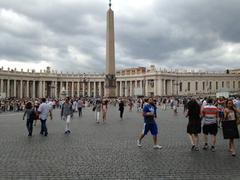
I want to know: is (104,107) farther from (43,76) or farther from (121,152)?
(43,76)

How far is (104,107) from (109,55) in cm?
2371

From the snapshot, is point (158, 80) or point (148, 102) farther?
point (158, 80)

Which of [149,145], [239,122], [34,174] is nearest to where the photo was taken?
[34,174]

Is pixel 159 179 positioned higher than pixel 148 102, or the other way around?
pixel 148 102

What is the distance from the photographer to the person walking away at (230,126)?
31.3 ft

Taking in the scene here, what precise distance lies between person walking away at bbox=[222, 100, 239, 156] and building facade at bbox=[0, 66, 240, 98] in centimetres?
10041

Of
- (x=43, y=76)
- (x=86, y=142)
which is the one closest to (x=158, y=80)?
(x=43, y=76)

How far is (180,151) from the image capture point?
10.1m

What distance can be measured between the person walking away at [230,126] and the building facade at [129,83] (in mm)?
100413

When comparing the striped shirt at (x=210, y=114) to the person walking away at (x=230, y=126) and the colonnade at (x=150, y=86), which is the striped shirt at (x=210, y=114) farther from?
the colonnade at (x=150, y=86)

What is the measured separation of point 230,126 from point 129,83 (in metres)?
117

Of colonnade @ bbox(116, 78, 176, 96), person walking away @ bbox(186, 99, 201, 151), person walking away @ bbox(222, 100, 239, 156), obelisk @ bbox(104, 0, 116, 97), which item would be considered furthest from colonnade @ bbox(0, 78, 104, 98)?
person walking away @ bbox(222, 100, 239, 156)

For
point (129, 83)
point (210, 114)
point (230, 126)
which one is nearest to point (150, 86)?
point (129, 83)

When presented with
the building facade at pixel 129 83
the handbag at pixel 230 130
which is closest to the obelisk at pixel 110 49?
the handbag at pixel 230 130
